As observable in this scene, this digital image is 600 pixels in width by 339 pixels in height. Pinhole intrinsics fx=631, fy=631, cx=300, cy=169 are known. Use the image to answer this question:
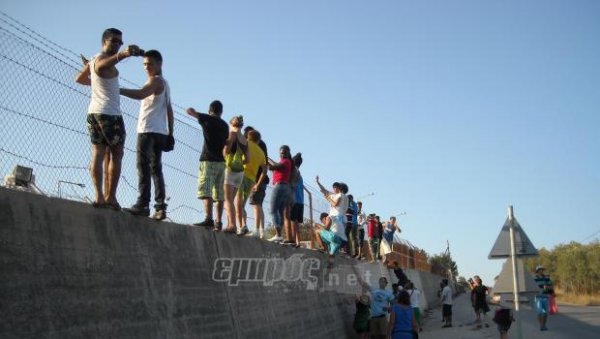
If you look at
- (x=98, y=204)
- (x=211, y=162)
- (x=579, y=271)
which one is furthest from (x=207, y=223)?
(x=579, y=271)

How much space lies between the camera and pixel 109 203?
226 inches

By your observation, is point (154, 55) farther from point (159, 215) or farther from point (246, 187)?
point (246, 187)

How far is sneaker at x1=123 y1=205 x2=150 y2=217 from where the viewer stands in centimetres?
609

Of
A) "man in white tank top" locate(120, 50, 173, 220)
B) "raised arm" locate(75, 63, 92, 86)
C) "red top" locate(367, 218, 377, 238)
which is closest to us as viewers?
"raised arm" locate(75, 63, 92, 86)

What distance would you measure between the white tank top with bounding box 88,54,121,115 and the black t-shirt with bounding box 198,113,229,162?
2.37m

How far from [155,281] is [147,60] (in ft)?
7.66

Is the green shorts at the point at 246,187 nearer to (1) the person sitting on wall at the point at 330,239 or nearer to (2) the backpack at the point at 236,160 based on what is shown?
(2) the backpack at the point at 236,160

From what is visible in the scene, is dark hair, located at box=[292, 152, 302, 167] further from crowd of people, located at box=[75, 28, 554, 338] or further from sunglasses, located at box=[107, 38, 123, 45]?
sunglasses, located at box=[107, 38, 123, 45]

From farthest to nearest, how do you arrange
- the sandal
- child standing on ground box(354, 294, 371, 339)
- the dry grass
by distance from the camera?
1. the dry grass
2. child standing on ground box(354, 294, 371, 339)
3. the sandal

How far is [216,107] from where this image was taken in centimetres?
854

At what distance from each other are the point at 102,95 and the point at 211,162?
2593 millimetres

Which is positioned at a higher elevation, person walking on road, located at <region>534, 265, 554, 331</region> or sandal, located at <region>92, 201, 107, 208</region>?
sandal, located at <region>92, 201, 107, 208</region>

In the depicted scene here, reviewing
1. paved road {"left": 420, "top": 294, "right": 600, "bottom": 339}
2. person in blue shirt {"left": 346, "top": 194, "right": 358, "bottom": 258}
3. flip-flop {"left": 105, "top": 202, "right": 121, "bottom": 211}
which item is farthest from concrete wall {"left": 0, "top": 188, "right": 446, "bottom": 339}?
paved road {"left": 420, "top": 294, "right": 600, "bottom": 339}

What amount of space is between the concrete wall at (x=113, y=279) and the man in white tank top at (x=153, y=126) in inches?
16.4
